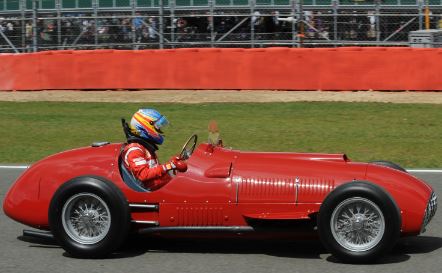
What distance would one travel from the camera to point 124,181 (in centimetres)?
637

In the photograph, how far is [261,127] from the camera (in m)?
13.9

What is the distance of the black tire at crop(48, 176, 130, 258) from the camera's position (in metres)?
6.19

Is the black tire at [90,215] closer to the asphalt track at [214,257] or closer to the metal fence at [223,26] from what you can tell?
the asphalt track at [214,257]

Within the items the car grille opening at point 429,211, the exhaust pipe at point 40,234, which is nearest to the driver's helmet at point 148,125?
the exhaust pipe at point 40,234

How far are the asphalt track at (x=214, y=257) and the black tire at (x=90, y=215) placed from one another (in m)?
0.11

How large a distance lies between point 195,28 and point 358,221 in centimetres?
1405

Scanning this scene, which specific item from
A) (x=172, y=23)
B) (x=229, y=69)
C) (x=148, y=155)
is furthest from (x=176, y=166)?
(x=172, y=23)

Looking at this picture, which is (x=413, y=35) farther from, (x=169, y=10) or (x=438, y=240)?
(x=438, y=240)

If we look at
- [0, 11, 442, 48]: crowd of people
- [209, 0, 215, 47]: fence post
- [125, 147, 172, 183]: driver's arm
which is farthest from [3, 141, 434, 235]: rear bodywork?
[209, 0, 215, 47]: fence post

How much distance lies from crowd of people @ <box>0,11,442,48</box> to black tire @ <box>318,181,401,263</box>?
13.0m

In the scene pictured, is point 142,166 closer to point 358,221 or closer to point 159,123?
point 159,123

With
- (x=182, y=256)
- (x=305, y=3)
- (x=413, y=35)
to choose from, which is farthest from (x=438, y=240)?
(x=305, y=3)

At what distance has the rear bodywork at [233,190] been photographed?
6117 mm

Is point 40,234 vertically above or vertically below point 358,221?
below
